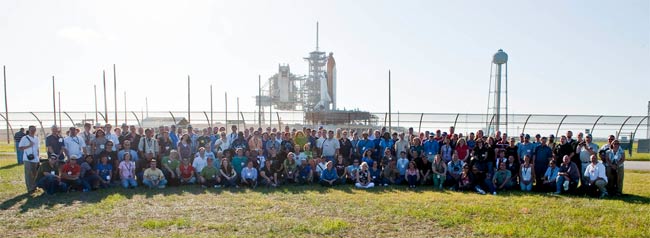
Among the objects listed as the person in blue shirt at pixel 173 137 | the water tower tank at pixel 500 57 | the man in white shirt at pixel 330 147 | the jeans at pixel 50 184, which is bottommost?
the jeans at pixel 50 184

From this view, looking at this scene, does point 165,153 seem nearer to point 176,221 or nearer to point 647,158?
point 176,221

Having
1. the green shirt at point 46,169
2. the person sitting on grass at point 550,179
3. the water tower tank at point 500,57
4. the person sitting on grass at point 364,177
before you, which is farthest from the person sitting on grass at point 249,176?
the water tower tank at point 500,57

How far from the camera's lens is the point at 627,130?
82.9 feet

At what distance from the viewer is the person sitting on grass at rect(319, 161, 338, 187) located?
12789 millimetres

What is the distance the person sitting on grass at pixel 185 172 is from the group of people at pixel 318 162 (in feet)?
0.09

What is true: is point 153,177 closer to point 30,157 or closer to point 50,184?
point 50,184

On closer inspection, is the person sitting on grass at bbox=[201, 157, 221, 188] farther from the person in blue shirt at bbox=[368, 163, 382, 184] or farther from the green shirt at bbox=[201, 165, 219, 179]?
the person in blue shirt at bbox=[368, 163, 382, 184]

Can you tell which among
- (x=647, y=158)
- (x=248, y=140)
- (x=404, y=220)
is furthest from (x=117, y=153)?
(x=647, y=158)

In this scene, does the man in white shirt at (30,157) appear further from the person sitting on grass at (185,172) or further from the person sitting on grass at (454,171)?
the person sitting on grass at (454,171)

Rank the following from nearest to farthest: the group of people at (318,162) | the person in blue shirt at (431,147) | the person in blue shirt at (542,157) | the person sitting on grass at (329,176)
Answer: the group of people at (318,162)
the person in blue shirt at (542,157)
the person sitting on grass at (329,176)
the person in blue shirt at (431,147)

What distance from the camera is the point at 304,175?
1322 cm

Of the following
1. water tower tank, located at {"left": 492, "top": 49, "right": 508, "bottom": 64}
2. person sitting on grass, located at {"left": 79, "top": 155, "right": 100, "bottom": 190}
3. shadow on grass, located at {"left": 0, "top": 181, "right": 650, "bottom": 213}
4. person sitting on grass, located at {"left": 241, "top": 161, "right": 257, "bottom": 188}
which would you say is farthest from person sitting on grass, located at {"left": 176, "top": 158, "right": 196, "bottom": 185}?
water tower tank, located at {"left": 492, "top": 49, "right": 508, "bottom": 64}

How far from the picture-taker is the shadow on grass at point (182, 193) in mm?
10117

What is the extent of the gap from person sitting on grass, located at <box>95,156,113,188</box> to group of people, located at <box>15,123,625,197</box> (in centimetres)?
2
